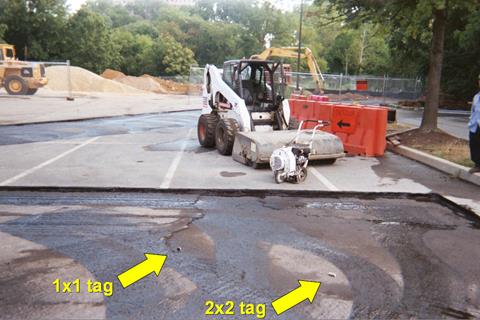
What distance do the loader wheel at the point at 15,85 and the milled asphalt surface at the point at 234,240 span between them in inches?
915

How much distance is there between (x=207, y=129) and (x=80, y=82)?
119ft

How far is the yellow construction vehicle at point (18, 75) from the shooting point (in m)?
29.9

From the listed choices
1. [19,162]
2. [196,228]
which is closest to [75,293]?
[196,228]

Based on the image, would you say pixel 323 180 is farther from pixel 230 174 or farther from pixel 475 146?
pixel 475 146

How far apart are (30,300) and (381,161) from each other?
841cm

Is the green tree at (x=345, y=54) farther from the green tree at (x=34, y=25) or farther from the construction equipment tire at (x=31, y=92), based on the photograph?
the construction equipment tire at (x=31, y=92)

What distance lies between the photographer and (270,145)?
8836 millimetres

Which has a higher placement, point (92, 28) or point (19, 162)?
point (92, 28)

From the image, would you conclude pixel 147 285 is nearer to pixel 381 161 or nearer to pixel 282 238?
pixel 282 238

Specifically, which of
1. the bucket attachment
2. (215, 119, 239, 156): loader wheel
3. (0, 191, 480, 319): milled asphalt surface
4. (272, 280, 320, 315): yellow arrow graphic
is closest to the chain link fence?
(215, 119, 239, 156): loader wheel

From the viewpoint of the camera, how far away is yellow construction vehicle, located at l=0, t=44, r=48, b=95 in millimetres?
29906

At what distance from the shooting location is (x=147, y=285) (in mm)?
3996

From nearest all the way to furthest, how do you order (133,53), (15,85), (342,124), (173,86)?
1. (342,124)
2. (15,85)
3. (173,86)
4. (133,53)

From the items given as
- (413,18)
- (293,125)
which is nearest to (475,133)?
(293,125)
